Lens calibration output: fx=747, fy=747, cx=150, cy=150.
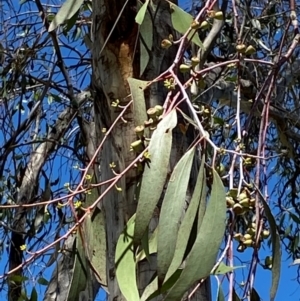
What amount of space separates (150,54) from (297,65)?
132 cm

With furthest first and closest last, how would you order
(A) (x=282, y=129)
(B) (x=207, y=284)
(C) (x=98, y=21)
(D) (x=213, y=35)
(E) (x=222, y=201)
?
1. (A) (x=282, y=129)
2. (D) (x=213, y=35)
3. (C) (x=98, y=21)
4. (B) (x=207, y=284)
5. (E) (x=222, y=201)

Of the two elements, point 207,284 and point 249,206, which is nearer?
point 249,206

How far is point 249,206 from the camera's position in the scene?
88 centimetres

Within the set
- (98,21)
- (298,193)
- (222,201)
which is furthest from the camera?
(298,193)

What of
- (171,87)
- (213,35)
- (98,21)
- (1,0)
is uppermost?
(1,0)

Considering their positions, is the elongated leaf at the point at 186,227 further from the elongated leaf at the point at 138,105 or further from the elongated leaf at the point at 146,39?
the elongated leaf at the point at 146,39

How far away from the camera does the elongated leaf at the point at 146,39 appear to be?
3.73 feet

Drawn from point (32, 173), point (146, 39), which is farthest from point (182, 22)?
point (32, 173)

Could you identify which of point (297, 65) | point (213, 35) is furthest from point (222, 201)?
point (297, 65)

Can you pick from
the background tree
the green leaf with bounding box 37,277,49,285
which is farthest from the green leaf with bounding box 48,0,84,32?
the green leaf with bounding box 37,277,49,285

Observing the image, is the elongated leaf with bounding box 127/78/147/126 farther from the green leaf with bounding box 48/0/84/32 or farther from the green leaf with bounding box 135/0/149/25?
the green leaf with bounding box 48/0/84/32

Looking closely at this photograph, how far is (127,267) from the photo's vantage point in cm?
98

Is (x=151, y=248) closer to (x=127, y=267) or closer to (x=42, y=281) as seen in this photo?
(x=127, y=267)

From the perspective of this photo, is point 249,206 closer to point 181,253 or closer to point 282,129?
point 181,253
